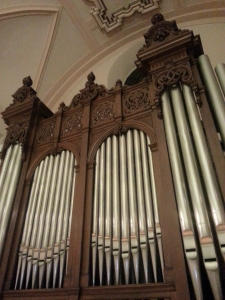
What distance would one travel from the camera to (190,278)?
1.91m

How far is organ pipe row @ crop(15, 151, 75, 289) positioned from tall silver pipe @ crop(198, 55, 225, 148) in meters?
1.76

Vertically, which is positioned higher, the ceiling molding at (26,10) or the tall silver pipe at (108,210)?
the ceiling molding at (26,10)

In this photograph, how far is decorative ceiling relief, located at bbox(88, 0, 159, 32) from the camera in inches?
218

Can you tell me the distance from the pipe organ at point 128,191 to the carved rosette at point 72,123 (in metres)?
0.02

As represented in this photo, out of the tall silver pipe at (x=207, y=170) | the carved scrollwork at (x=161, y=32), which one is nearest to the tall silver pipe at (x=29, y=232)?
the tall silver pipe at (x=207, y=170)

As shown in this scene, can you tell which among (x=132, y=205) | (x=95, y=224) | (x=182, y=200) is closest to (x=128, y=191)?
(x=132, y=205)

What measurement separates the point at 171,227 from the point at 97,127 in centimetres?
170

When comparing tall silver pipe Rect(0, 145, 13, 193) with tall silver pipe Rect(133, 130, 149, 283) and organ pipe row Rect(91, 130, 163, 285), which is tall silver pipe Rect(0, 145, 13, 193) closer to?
organ pipe row Rect(91, 130, 163, 285)

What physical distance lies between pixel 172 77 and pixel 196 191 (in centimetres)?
146

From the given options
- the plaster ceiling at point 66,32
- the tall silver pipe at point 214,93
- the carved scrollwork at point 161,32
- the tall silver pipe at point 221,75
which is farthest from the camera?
the plaster ceiling at point 66,32

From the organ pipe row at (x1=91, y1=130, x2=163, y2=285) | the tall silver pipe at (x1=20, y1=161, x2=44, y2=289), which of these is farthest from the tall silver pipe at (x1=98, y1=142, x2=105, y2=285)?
the tall silver pipe at (x1=20, y1=161, x2=44, y2=289)

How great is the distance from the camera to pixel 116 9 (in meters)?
5.72

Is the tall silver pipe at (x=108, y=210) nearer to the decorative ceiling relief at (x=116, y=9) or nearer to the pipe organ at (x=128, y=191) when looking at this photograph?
the pipe organ at (x=128, y=191)

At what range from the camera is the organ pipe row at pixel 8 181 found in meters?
3.07
